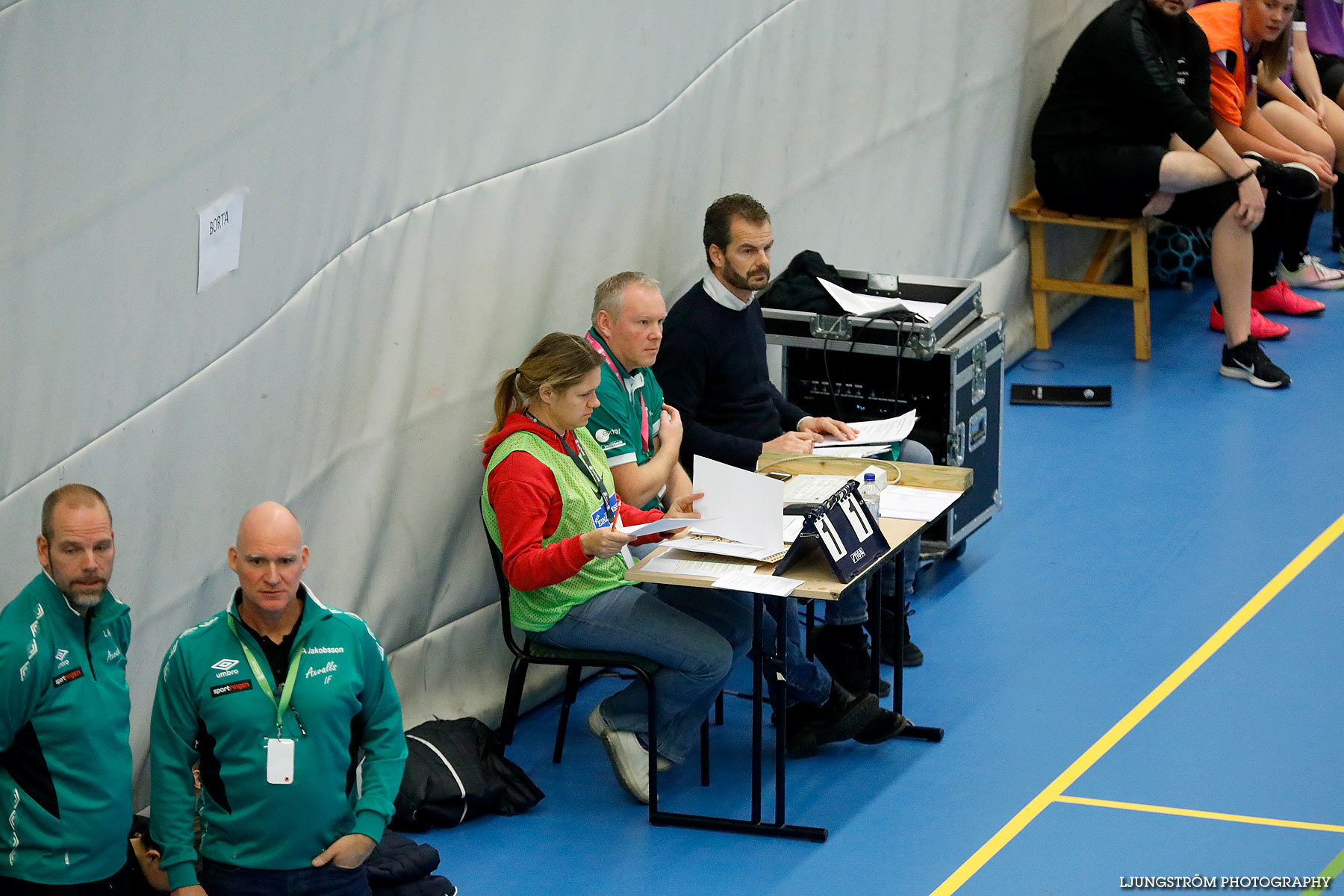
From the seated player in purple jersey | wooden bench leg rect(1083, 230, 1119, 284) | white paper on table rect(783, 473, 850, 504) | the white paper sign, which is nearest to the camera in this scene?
the white paper sign

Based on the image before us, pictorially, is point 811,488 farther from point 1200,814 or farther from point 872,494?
point 1200,814

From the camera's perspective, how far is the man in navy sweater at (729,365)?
498 centimetres

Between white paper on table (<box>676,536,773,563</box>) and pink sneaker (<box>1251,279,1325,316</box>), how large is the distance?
5.33 metres

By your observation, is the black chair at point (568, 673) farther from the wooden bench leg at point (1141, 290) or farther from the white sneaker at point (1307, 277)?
the white sneaker at point (1307, 277)

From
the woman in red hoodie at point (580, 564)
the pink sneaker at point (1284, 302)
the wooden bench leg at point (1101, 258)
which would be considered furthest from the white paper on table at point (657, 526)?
the pink sneaker at point (1284, 302)

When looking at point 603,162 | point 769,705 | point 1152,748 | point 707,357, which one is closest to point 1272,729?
point 1152,748

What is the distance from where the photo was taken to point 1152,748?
4.66 m

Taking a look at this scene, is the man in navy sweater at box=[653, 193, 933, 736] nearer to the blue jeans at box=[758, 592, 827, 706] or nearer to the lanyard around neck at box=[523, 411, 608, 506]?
the blue jeans at box=[758, 592, 827, 706]

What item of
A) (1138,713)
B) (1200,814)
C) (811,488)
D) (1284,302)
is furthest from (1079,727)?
(1284,302)

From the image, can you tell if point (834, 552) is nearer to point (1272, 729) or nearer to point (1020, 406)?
point (1272, 729)

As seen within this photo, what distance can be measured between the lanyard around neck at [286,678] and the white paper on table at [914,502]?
1864mm

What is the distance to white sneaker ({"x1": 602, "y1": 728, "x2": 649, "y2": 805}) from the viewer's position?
4469mm

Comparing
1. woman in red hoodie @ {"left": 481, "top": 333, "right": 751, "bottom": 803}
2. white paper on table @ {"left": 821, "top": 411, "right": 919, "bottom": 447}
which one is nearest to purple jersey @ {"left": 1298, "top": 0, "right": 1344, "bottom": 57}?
white paper on table @ {"left": 821, "top": 411, "right": 919, "bottom": 447}

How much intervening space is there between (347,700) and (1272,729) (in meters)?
2.76
